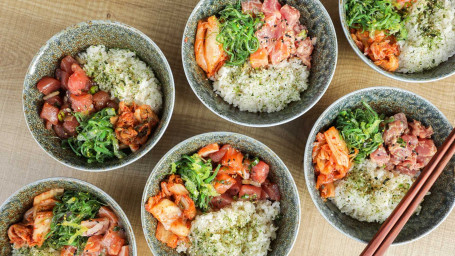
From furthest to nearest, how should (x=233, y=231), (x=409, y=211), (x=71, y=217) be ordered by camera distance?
(x=233, y=231) < (x=71, y=217) < (x=409, y=211)

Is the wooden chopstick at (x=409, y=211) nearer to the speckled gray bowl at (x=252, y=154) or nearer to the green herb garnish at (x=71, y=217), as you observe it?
the speckled gray bowl at (x=252, y=154)

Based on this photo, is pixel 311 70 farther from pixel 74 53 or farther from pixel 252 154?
pixel 74 53

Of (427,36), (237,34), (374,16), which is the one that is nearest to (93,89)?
(237,34)

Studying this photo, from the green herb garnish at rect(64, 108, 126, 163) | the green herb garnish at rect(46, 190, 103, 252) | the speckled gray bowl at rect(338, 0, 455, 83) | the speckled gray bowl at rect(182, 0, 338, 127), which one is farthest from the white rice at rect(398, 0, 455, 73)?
the green herb garnish at rect(46, 190, 103, 252)

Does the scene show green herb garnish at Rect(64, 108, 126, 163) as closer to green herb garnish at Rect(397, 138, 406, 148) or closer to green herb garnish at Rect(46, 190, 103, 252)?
green herb garnish at Rect(46, 190, 103, 252)

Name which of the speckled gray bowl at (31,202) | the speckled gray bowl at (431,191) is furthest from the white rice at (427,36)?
the speckled gray bowl at (31,202)

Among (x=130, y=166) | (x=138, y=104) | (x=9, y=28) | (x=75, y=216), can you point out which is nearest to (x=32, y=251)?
(x=75, y=216)
